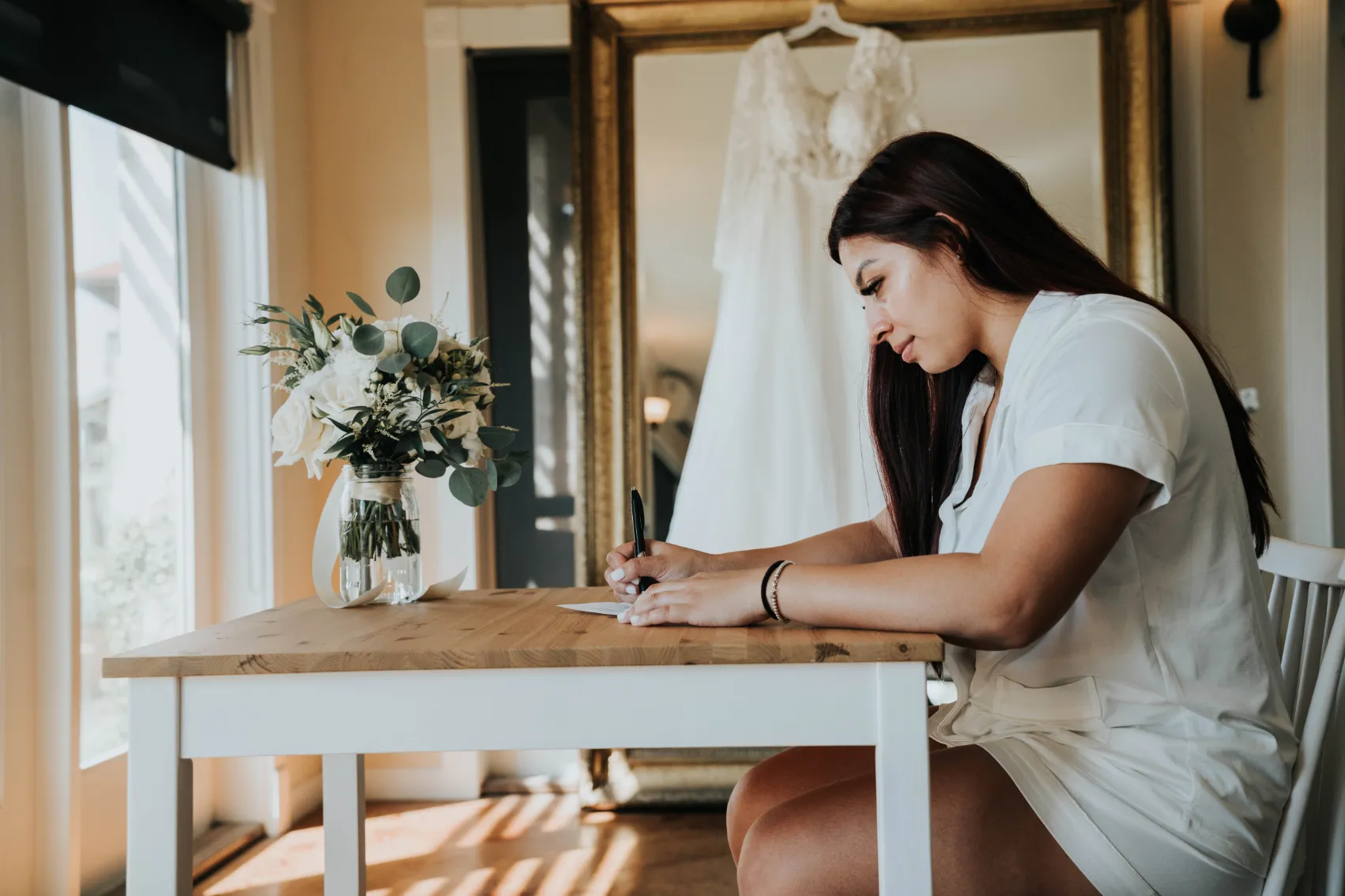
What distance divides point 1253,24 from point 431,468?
8.24ft

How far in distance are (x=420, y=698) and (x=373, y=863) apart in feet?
5.44

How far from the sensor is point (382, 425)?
4.45 feet

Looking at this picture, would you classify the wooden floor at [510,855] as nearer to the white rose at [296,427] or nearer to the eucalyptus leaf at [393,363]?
the white rose at [296,427]

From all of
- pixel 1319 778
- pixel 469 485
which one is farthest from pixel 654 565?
pixel 1319 778

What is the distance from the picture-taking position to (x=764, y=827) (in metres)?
1.06

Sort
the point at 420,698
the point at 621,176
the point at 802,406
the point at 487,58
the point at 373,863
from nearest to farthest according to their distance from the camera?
the point at 420,698 < the point at 373,863 < the point at 802,406 < the point at 621,176 < the point at 487,58

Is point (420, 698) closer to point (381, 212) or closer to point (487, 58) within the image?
point (381, 212)

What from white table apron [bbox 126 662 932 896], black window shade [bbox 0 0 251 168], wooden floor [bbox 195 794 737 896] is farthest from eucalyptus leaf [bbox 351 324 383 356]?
wooden floor [bbox 195 794 737 896]

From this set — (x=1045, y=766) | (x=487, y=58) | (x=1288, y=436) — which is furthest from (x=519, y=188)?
(x=1045, y=766)

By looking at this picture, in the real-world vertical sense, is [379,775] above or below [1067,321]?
below

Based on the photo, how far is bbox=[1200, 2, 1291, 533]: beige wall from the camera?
2.71 m

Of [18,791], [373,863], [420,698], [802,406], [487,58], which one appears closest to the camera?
[420,698]

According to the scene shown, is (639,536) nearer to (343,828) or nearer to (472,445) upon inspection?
(472,445)

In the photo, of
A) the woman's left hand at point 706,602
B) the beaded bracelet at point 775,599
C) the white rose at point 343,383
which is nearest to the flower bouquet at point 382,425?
the white rose at point 343,383
